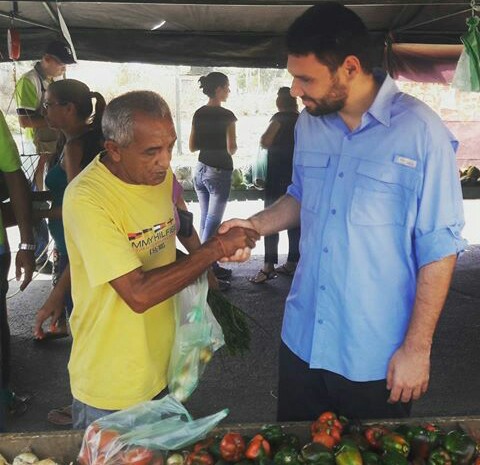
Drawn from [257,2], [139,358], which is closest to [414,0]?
[257,2]

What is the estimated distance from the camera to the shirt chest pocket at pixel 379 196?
5.86ft

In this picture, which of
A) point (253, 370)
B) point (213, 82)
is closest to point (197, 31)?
point (213, 82)

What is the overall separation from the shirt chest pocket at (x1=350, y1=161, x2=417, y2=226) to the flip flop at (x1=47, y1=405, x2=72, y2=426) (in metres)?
2.51

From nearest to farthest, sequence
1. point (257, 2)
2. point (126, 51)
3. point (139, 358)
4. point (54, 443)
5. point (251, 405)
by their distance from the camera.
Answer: point (54, 443), point (139, 358), point (257, 2), point (251, 405), point (126, 51)

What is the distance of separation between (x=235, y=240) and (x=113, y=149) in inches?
20.8

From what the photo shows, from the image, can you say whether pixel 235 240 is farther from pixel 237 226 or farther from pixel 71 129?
pixel 71 129

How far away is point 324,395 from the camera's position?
2.10 meters

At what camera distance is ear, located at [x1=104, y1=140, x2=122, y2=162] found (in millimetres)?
1794

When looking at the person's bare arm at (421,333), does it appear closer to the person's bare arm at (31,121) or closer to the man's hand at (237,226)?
the man's hand at (237,226)

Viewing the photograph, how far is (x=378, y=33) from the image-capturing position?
6.16 metres

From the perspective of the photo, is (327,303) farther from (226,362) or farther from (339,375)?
(226,362)

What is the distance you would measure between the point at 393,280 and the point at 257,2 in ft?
7.11

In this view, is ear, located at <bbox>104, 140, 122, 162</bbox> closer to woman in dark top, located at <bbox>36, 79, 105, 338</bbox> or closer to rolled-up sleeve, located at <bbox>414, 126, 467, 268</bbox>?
rolled-up sleeve, located at <bbox>414, 126, 467, 268</bbox>

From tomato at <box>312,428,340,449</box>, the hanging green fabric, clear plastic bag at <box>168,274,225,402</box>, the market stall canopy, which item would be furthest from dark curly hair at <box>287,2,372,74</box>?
the market stall canopy
